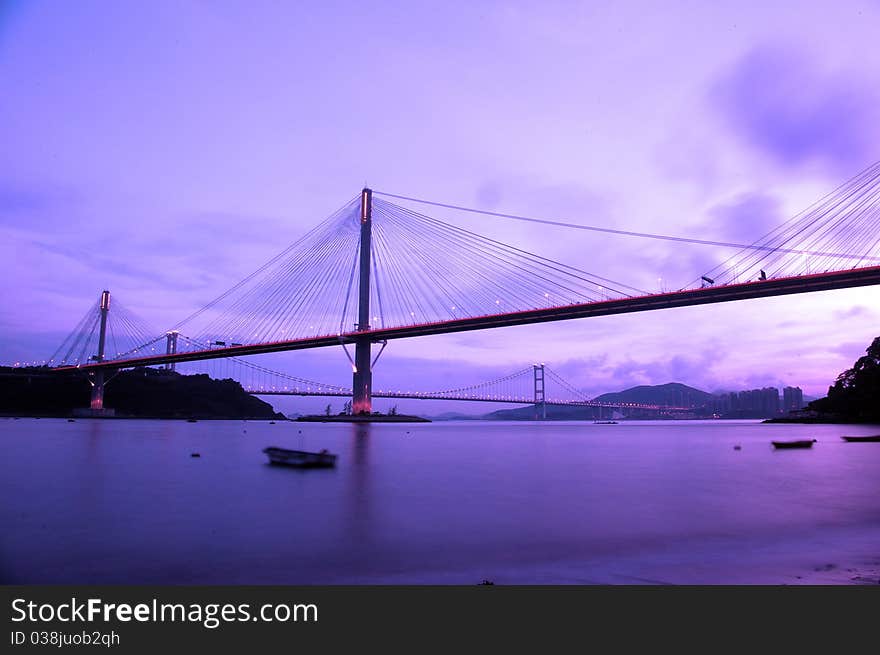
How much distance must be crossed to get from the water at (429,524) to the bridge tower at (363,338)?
111ft

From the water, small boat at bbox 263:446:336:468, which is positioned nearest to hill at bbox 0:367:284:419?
small boat at bbox 263:446:336:468

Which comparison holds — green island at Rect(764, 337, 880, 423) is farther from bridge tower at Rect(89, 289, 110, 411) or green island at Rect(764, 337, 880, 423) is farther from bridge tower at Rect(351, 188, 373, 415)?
bridge tower at Rect(89, 289, 110, 411)

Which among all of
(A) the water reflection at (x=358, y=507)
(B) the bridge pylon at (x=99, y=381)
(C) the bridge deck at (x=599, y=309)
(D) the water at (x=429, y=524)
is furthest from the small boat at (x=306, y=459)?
(B) the bridge pylon at (x=99, y=381)

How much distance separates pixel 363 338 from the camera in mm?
59406

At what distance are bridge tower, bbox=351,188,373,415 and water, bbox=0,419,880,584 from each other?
33.8m

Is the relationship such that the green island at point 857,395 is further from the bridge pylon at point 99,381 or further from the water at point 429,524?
the bridge pylon at point 99,381

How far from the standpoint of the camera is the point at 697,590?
791 cm

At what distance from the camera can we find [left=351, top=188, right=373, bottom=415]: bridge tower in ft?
198

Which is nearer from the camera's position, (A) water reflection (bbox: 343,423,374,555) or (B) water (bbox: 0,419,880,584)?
(B) water (bbox: 0,419,880,584)

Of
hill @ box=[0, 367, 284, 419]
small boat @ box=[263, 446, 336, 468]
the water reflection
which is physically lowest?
the water reflection

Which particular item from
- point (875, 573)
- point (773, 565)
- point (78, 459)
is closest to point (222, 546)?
point (773, 565)

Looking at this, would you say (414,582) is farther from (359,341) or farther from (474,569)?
(359,341)

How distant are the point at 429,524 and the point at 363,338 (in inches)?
1834

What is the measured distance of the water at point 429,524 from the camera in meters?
9.26
